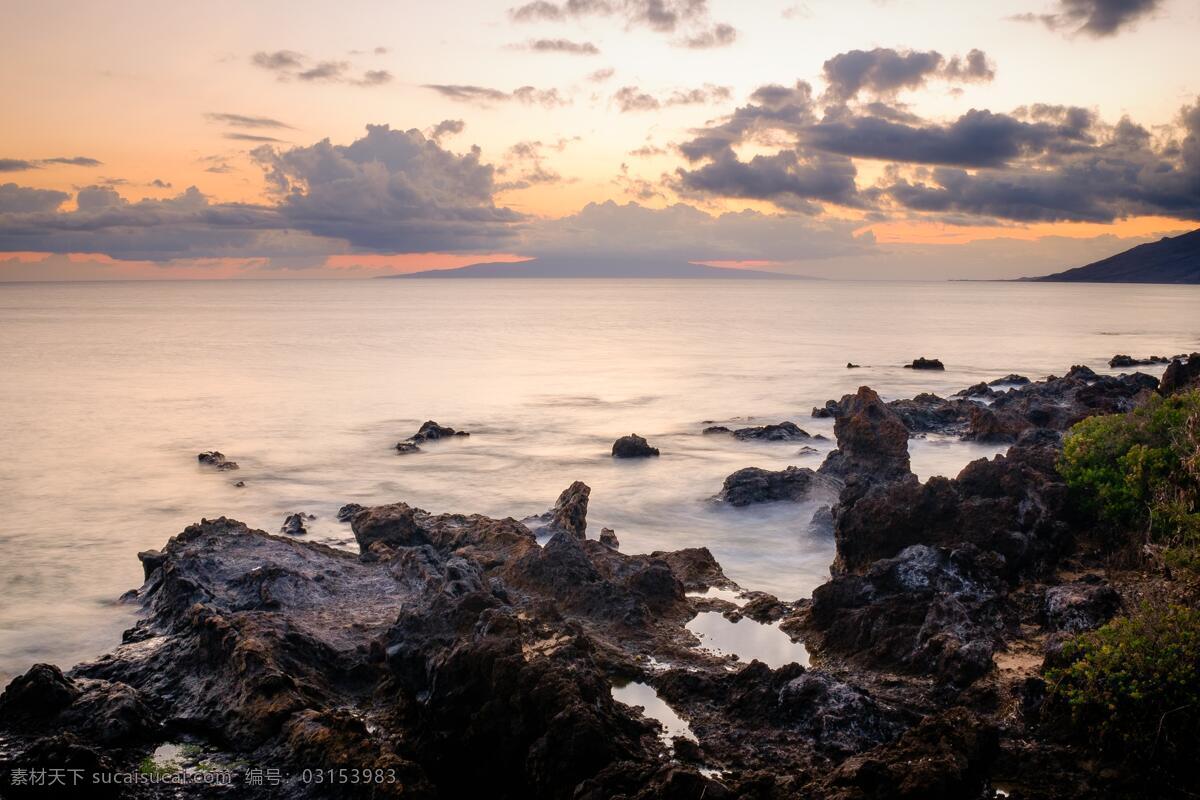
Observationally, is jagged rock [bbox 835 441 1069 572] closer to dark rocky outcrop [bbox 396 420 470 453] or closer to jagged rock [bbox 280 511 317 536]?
jagged rock [bbox 280 511 317 536]

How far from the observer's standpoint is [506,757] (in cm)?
1058

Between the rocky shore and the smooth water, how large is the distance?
3000 millimetres

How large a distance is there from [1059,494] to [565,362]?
215 ft

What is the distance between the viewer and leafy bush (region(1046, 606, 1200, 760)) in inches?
408

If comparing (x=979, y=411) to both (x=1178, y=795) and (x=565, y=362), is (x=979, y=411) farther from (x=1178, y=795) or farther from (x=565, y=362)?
(x=565, y=362)

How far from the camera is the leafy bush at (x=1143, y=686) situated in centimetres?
1038

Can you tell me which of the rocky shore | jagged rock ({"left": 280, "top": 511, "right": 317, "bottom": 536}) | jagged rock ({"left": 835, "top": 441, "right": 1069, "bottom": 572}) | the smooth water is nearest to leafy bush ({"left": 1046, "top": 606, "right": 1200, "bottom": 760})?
the rocky shore

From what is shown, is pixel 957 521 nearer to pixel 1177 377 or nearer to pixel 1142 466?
pixel 1142 466

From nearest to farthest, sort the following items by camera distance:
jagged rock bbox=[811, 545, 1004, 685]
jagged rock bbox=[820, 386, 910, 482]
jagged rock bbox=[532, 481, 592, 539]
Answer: jagged rock bbox=[811, 545, 1004, 685], jagged rock bbox=[532, 481, 592, 539], jagged rock bbox=[820, 386, 910, 482]

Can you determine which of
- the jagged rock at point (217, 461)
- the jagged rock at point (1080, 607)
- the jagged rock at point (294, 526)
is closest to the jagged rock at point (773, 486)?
the jagged rock at point (1080, 607)

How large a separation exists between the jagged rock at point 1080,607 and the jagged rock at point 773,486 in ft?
36.7

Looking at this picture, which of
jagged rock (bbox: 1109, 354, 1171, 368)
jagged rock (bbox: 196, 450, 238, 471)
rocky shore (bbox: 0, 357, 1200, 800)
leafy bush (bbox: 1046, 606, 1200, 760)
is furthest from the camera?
jagged rock (bbox: 1109, 354, 1171, 368)

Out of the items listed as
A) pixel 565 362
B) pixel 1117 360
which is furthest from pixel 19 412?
pixel 1117 360

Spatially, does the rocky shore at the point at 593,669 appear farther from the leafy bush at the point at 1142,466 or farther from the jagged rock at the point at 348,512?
the jagged rock at the point at 348,512
